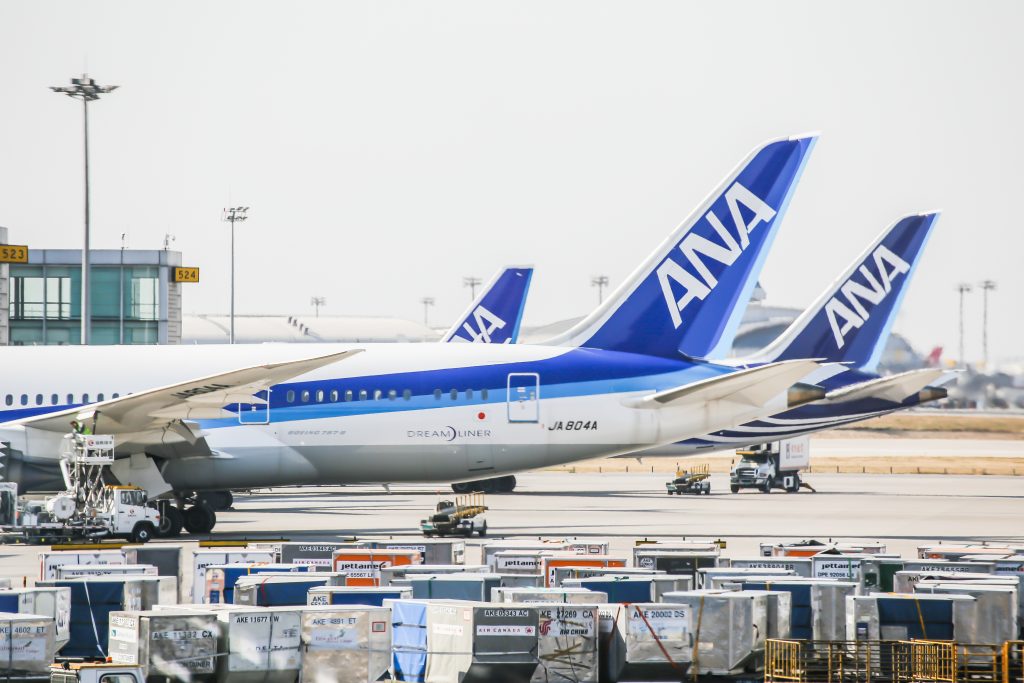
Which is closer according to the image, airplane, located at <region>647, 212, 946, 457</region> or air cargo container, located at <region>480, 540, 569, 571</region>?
air cargo container, located at <region>480, 540, 569, 571</region>

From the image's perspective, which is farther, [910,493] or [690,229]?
[910,493]

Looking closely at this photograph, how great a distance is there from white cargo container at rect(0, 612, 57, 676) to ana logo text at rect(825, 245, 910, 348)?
137 feet

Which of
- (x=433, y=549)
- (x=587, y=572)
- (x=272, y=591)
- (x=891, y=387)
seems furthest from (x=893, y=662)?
(x=891, y=387)

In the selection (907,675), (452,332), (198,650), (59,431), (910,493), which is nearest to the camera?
(198,650)

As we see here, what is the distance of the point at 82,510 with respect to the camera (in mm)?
33438

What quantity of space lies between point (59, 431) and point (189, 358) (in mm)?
3489

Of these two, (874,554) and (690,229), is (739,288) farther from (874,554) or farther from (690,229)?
(874,554)

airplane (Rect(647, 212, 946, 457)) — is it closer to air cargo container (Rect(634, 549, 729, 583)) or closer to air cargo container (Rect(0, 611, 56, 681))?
air cargo container (Rect(634, 549, 729, 583))

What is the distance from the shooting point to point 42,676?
16.8 metres

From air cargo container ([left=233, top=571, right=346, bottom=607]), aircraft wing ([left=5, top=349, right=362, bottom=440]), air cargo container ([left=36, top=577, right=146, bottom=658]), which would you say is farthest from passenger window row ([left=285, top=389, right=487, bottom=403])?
air cargo container ([left=36, top=577, right=146, bottom=658])

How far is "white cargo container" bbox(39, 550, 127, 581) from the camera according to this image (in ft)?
77.4

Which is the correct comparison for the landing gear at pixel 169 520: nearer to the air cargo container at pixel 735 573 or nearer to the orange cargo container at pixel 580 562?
the orange cargo container at pixel 580 562

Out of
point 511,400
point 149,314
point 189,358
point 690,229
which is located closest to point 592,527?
point 511,400

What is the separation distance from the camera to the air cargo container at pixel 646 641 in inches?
699
